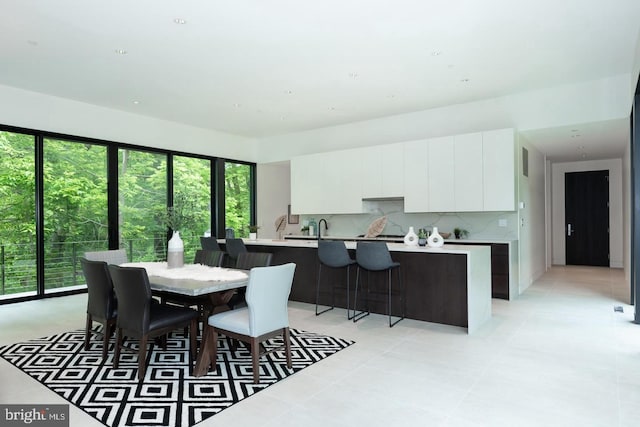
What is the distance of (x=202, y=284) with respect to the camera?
3100 millimetres

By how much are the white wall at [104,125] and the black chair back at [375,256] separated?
4.61 metres

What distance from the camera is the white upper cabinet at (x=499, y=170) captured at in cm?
558

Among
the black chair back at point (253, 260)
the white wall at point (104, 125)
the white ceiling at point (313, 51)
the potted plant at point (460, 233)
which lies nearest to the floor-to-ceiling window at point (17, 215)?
the white wall at point (104, 125)

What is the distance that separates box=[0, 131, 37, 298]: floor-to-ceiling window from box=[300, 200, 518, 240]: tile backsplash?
4.71 m

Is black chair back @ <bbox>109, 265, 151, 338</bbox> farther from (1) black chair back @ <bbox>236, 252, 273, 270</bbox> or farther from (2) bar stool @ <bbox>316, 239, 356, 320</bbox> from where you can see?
(2) bar stool @ <bbox>316, 239, 356, 320</bbox>

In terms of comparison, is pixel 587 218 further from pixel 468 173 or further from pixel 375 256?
pixel 375 256

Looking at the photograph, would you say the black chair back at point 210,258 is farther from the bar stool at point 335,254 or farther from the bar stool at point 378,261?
the bar stool at point 378,261

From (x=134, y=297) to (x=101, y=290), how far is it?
607 millimetres

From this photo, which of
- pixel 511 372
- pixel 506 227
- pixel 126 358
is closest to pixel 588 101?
pixel 506 227

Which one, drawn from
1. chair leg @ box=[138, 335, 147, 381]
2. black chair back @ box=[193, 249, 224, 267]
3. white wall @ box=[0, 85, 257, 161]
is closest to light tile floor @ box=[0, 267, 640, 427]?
chair leg @ box=[138, 335, 147, 381]

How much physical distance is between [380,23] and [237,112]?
362 centimetres

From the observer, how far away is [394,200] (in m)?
7.21

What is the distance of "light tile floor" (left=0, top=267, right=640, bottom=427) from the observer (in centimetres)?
239

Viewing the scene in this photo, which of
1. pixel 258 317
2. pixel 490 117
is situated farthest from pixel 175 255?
pixel 490 117
